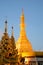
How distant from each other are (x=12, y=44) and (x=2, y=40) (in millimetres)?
3153

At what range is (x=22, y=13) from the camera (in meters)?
60.6

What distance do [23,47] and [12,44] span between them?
11.9 metres

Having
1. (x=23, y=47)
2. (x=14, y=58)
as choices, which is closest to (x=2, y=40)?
(x=14, y=58)

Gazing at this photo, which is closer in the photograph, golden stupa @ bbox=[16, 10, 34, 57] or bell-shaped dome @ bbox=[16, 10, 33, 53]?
golden stupa @ bbox=[16, 10, 34, 57]

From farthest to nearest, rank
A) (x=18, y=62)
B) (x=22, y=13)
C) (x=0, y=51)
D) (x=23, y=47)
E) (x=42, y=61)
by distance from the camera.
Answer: (x=22, y=13) < (x=23, y=47) < (x=42, y=61) < (x=18, y=62) < (x=0, y=51)

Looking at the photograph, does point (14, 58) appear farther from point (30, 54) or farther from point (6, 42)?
point (30, 54)

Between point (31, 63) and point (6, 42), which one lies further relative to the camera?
point (31, 63)

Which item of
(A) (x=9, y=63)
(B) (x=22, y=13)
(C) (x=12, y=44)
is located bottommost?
(A) (x=9, y=63)

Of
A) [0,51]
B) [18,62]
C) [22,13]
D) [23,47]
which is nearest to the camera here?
[0,51]

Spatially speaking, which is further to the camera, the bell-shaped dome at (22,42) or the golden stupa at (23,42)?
the bell-shaped dome at (22,42)

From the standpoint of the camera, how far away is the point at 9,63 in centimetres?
4141

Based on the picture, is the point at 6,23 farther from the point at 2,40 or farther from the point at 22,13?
the point at 22,13

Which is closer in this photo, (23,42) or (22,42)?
(23,42)

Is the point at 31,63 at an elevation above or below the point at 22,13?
below
